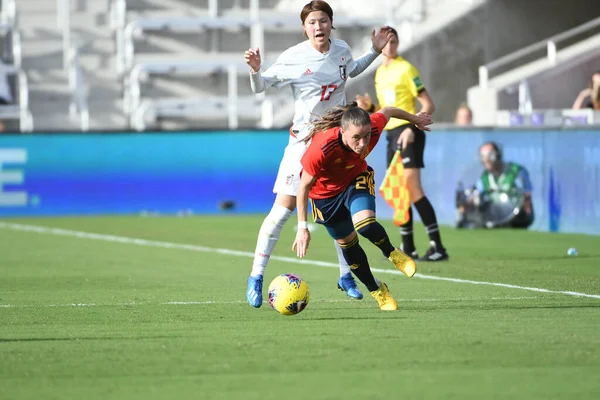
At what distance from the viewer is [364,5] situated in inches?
1254

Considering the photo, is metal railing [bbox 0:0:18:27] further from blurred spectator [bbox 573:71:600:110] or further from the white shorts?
the white shorts

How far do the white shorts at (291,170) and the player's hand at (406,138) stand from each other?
140 inches

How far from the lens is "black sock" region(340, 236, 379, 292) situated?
9250 mm

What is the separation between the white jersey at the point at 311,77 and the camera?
988 centimetres

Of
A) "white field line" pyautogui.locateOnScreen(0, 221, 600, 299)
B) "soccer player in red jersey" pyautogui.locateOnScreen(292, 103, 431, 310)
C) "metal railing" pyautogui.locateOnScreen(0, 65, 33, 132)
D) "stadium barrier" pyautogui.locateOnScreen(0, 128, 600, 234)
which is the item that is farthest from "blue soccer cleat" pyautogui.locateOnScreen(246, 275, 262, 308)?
"metal railing" pyautogui.locateOnScreen(0, 65, 33, 132)

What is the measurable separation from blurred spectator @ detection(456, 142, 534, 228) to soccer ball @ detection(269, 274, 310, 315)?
996cm

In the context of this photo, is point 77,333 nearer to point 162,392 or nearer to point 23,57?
point 162,392

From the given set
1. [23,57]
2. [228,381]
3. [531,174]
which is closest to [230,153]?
[531,174]

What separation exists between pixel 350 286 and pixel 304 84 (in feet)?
5.29

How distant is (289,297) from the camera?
8.90m

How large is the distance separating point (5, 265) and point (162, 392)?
8.14m

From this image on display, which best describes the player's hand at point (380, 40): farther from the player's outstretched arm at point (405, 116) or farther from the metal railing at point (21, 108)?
the metal railing at point (21, 108)

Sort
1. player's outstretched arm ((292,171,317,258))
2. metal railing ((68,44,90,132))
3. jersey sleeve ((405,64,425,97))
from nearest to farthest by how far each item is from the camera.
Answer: player's outstretched arm ((292,171,317,258)) → jersey sleeve ((405,64,425,97)) → metal railing ((68,44,90,132))

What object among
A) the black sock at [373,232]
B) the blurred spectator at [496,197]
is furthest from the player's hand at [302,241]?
the blurred spectator at [496,197]
